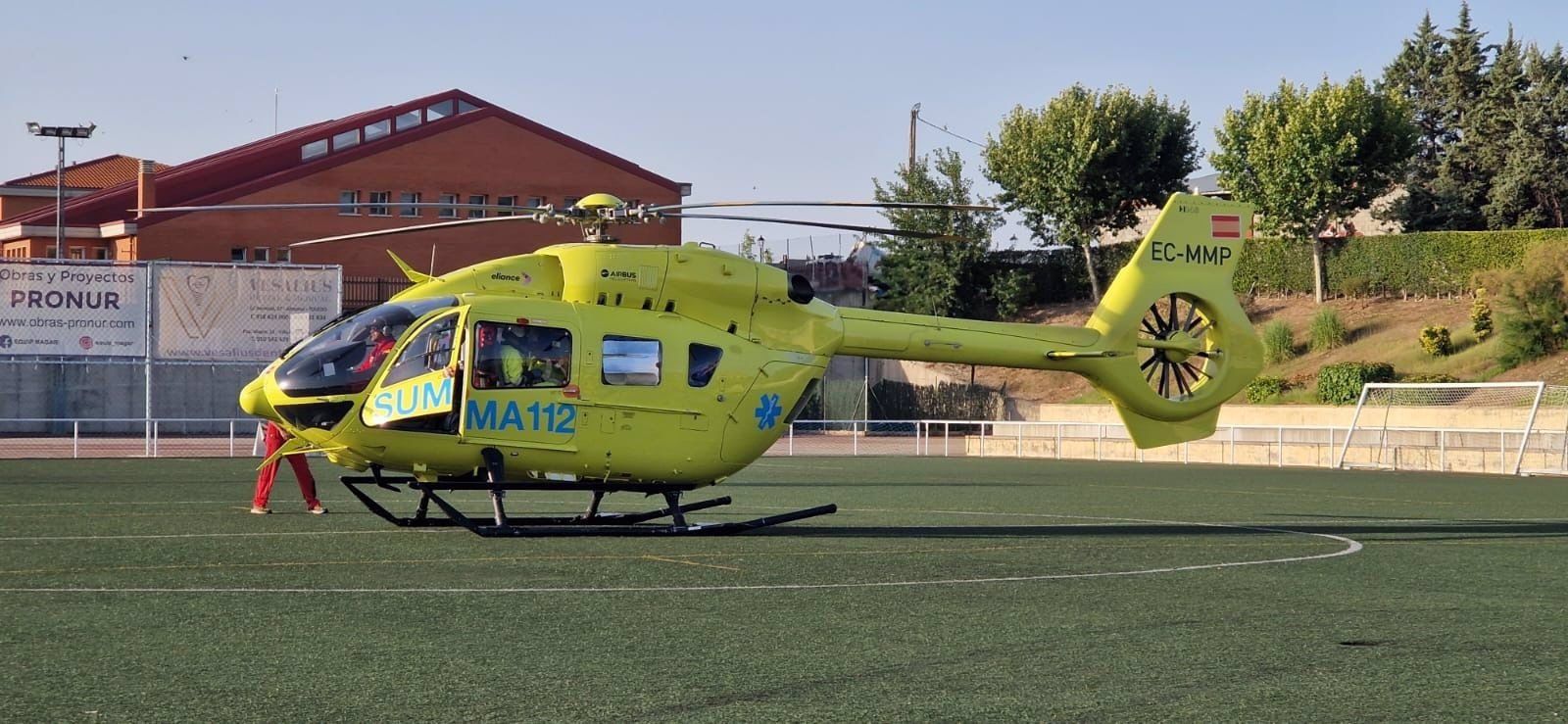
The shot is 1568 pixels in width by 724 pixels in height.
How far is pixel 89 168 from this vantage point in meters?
76.9

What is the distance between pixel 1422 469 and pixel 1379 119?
27.0 meters

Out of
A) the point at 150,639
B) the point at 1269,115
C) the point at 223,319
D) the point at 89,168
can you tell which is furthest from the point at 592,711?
the point at 89,168

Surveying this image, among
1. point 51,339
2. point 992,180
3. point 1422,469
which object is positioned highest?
point 992,180

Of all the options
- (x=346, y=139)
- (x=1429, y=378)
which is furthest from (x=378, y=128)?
(x=1429, y=378)

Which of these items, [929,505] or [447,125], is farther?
[447,125]

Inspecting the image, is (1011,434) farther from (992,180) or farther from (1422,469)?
(992,180)

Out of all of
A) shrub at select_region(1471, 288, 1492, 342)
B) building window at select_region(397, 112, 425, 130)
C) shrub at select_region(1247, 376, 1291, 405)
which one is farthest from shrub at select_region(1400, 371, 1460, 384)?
building window at select_region(397, 112, 425, 130)

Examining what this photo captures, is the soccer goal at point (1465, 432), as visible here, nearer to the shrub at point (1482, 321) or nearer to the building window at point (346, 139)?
the shrub at point (1482, 321)

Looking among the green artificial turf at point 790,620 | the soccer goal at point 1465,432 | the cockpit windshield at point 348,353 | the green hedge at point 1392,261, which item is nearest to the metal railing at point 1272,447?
the soccer goal at point 1465,432

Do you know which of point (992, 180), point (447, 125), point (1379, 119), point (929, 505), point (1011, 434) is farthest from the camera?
point (992, 180)

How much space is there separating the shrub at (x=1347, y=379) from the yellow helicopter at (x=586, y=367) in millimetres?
29001

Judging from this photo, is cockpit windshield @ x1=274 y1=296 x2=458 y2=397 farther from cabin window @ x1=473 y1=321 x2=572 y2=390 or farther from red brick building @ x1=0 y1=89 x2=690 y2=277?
red brick building @ x1=0 y1=89 x2=690 y2=277

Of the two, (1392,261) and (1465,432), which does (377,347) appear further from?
(1392,261)

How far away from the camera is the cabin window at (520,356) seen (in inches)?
572
